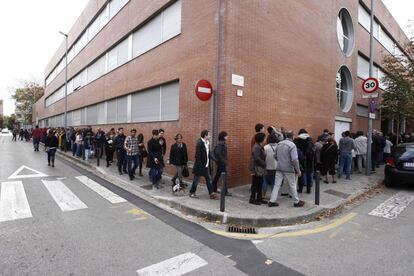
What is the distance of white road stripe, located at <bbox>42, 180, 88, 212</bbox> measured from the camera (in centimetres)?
587

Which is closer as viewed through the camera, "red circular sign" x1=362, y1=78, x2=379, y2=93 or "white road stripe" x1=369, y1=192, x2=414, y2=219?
"white road stripe" x1=369, y1=192, x2=414, y2=219

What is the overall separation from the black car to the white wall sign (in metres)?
5.58

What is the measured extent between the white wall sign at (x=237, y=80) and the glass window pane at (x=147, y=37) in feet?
16.2

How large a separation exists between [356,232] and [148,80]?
379 inches

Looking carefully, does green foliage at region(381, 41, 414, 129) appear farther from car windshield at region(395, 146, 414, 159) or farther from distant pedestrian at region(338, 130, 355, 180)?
car windshield at region(395, 146, 414, 159)

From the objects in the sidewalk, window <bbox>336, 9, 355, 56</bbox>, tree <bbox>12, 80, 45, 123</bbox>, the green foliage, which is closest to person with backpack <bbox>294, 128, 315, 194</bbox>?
the sidewalk

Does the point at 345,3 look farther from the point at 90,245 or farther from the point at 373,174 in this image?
the point at 90,245

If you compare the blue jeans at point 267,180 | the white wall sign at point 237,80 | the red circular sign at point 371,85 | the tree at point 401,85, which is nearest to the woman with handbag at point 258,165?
the blue jeans at point 267,180

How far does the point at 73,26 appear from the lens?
26.2m

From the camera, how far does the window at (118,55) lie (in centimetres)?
1435

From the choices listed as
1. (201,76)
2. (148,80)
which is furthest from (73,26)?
(201,76)

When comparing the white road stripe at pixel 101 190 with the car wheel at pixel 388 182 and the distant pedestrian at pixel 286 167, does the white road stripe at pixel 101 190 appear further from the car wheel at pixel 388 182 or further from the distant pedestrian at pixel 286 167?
the car wheel at pixel 388 182

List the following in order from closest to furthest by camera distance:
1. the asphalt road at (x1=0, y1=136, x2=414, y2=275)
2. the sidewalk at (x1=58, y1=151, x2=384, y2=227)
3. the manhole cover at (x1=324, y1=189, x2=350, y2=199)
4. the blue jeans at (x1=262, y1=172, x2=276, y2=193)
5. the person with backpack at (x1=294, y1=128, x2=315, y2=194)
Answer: the asphalt road at (x1=0, y1=136, x2=414, y2=275), the sidewalk at (x1=58, y1=151, x2=384, y2=227), the blue jeans at (x1=262, y1=172, x2=276, y2=193), the manhole cover at (x1=324, y1=189, x2=350, y2=199), the person with backpack at (x1=294, y1=128, x2=315, y2=194)

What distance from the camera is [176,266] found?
3350 mm
